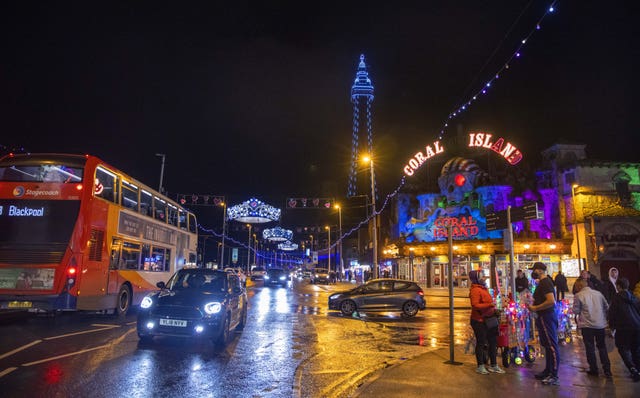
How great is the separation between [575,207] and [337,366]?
29.9m

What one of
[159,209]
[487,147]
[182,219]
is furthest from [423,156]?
[159,209]

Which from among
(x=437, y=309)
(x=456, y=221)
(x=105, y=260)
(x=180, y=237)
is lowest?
(x=437, y=309)

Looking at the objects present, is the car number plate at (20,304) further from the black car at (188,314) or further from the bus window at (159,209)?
the bus window at (159,209)

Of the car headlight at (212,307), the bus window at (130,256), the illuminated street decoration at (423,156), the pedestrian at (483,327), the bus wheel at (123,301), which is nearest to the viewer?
the pedestrian at (483,327)

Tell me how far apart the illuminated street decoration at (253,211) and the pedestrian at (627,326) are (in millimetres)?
53416

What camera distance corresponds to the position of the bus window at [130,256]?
13.9m

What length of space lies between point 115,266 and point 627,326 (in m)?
13.4

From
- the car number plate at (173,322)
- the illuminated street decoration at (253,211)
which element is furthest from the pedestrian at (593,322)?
the illuminated street decoration at (253,211)

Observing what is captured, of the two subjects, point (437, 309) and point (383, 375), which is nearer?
point (383, 375)

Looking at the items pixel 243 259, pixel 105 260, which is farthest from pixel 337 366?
pixel 243 259

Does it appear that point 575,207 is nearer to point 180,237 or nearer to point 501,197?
point 501,197

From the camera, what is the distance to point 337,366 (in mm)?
7770

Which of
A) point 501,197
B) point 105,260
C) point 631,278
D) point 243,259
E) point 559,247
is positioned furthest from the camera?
point 243,259

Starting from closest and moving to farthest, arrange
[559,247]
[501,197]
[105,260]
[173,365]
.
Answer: [173,365]
[105,260]
[559,247]
[501,197]
